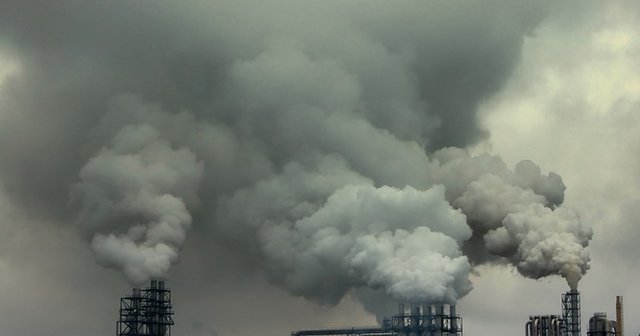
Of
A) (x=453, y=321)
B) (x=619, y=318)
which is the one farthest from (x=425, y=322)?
(x=619, y=318)

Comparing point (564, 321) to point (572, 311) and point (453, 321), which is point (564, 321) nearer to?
point (572, 311)

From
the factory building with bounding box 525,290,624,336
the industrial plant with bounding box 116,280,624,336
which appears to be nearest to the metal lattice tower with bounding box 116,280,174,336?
the industrial plant with bounding box 116,280,624,336

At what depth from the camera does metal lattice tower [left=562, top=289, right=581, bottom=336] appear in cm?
15338

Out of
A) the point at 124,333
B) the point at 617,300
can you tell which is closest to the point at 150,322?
the point at 124,333

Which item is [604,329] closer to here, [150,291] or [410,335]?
[410,335]

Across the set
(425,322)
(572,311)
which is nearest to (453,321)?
(425,322)

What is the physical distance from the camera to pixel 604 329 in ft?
451

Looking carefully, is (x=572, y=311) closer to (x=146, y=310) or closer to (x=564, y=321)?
(x=564, y=321)

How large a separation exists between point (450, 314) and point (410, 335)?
5.06 meters

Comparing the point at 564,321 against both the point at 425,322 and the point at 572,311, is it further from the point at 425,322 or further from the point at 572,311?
the point at 425,322

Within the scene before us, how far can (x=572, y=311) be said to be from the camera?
155375 millimetres

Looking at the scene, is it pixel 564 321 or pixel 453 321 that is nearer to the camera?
pixel 453 321

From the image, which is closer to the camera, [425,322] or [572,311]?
[425,322]

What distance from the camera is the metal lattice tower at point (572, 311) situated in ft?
503
